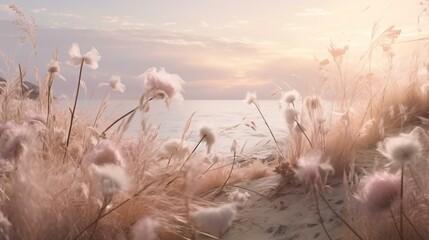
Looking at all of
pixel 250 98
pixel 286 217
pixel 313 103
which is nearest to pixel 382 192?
pixel 286 217

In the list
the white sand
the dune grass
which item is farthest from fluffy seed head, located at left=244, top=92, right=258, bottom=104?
the white sand

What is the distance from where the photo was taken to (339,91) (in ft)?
13.0

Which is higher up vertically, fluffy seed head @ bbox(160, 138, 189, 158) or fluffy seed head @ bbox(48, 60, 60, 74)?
fluffy seed head @ bbox(48, 60, 60, 74)

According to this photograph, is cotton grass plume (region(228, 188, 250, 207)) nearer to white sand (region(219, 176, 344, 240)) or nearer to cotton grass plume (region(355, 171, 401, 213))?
white sand (region(219, 176, 344, 240))

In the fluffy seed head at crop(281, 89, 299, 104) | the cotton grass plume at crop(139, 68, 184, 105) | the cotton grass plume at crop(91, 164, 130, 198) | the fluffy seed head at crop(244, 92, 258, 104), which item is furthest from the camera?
the fluffy seed head at crop(244, 92, 258, 104)

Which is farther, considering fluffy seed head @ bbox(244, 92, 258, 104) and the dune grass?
fluffy seed head @ bbox(244, 92, 258, 104)

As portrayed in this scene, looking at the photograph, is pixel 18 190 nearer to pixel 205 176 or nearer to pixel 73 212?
pixel 73 212

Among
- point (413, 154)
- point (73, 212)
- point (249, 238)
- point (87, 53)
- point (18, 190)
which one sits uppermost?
point (87, 53)

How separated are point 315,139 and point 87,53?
5.14ft

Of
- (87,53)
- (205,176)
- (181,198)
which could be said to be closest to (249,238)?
(181,198)

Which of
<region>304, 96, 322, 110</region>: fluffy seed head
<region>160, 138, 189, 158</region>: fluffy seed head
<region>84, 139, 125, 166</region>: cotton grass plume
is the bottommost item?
<region>160, 138, 189, 158</region>: fluffy seed head

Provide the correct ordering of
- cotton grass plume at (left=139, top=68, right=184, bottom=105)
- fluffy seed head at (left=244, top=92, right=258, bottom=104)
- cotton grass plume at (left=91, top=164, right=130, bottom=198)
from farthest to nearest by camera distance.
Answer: fluffy seed head at (left=244, top=92, right=258, bottom=104) → cotton grass plume at (left=139, top=68, right=184, bottom=105) → cotton grass plume at (left=91, top=164, right=130, bottom=198)

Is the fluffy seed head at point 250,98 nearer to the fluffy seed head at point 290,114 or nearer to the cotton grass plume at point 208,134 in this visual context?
the fluffy seed head at point 290,114

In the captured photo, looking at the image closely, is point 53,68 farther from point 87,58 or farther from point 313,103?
point 313,103
